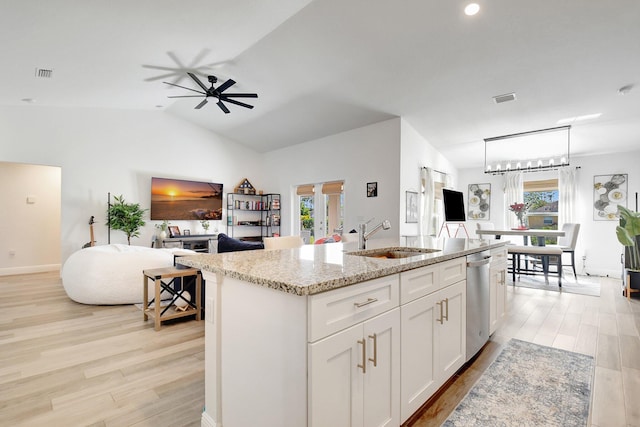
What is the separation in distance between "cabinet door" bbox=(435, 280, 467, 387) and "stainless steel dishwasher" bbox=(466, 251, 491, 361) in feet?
0.33

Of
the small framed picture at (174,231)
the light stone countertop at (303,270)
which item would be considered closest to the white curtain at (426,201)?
the light stone countertop at (303,270)

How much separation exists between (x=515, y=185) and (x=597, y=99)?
3.15 m

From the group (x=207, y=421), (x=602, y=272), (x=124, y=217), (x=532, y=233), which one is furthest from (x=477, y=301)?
(x=124, y=217)

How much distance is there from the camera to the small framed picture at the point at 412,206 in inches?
203

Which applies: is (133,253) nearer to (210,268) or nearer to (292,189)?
(210,268)

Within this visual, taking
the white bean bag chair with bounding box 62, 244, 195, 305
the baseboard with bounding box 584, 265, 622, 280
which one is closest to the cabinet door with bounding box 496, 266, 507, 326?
the white bean bag chair with bounding box 62, 244, 195, 305

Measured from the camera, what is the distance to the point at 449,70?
3621 mm

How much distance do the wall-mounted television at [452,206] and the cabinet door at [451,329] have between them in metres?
2.15

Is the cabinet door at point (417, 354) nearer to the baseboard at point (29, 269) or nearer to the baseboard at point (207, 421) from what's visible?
the baseboard at point (207, 421)

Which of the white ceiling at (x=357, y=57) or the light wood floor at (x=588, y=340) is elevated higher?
the white ceiling at (x=357, y=57)

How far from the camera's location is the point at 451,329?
190 cm

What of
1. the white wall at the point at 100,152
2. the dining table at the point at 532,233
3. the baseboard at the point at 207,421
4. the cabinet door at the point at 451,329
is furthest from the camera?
the white wall at the point at 100,152

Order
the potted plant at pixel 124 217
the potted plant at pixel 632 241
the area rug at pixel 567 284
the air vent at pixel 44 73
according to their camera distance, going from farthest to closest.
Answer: the potted plant at pixel 124 217 < the area rug at pixel 567 284 < the potted plant at pixel 632 241 < the air vent at pixel 44 73

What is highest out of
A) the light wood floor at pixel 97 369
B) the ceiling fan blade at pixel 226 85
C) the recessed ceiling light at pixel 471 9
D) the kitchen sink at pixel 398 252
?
the recessed ceiling light at pixel 471 9
